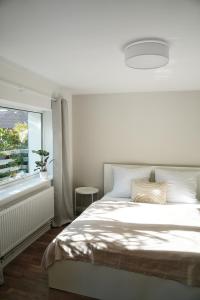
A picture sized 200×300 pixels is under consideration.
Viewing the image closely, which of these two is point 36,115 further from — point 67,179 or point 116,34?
point 116,34

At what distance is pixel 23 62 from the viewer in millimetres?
2355

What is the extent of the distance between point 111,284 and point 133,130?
2386 millimetres

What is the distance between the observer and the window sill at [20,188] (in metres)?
2.62

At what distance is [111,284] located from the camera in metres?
2.03

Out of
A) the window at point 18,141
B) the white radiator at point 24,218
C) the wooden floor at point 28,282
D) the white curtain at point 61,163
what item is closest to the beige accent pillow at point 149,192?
the white curtain at point 61,163

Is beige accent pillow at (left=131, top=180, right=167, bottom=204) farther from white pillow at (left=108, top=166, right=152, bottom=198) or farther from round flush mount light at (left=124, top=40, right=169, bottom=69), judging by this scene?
round flush mount light at (left=124, top=40, right=169, bottom=69)

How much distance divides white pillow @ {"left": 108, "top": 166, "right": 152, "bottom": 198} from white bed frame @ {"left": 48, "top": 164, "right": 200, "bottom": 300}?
5.09ft

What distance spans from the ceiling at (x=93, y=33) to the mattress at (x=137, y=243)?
1622mm

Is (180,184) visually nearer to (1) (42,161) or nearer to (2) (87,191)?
(2) (87,191)

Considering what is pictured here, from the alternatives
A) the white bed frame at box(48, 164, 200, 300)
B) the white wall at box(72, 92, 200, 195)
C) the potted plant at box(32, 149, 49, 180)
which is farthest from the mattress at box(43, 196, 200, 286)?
the white wall at box(72, 92, 200, 195)

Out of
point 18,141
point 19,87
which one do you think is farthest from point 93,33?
point 18,141

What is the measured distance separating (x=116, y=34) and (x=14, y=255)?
2533 millimetres

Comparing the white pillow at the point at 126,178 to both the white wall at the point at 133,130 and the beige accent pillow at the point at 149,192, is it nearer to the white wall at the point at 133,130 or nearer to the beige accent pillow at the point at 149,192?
the beige accent pillow at the point at 149,192

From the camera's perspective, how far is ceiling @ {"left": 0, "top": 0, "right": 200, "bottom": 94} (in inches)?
52.6
